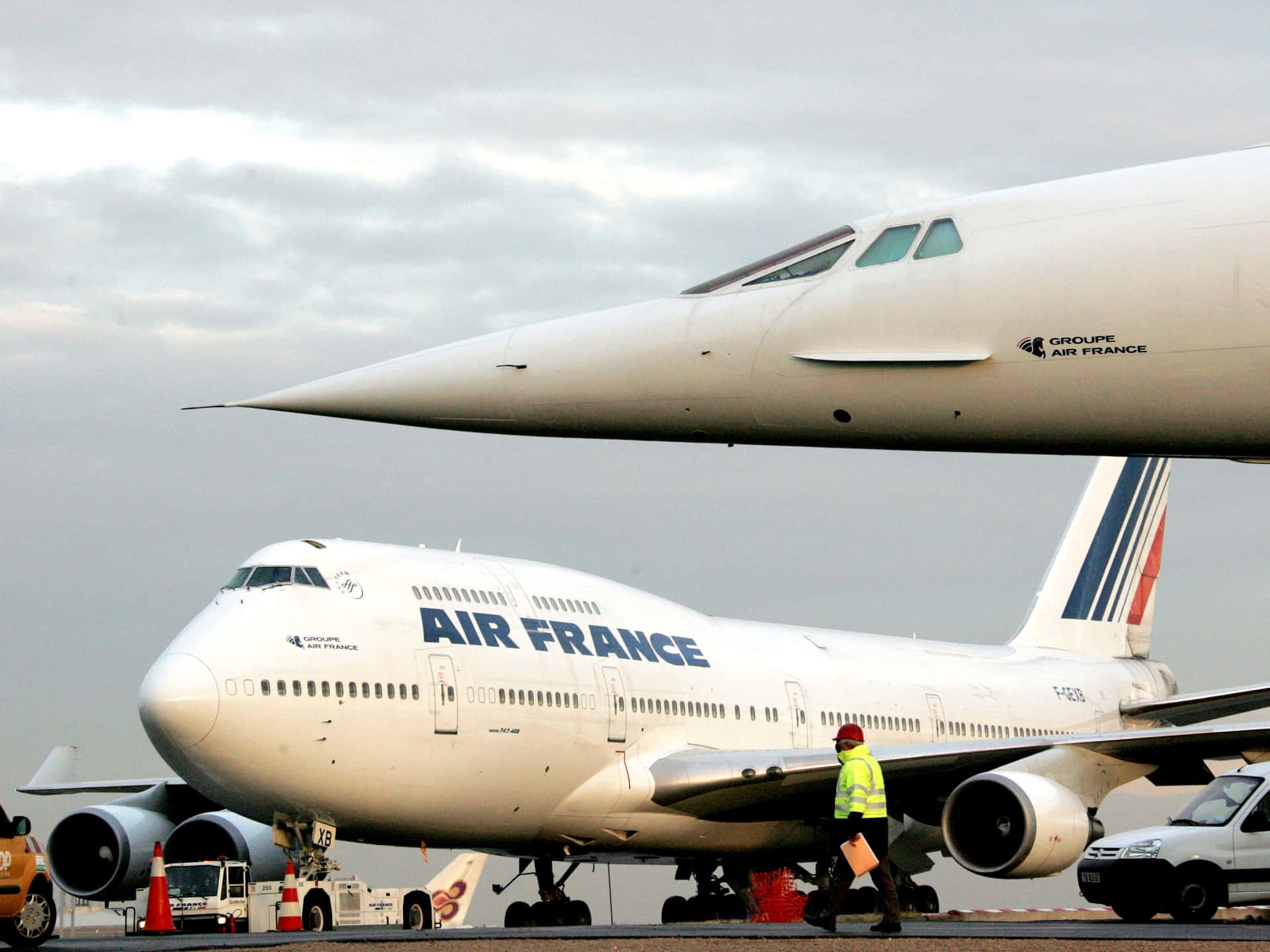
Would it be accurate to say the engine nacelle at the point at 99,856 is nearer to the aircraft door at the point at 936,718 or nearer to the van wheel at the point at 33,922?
the van wheel at the point at 33,922

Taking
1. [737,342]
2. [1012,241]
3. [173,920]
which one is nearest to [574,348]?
[737,342]

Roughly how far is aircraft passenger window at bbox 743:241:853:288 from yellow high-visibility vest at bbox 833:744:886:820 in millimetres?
5147

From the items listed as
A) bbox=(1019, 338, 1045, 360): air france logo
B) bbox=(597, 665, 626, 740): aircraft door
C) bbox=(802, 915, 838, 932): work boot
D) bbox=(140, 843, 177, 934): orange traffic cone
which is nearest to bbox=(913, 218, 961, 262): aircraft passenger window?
bbox=(1019, 338, 1045, 360): air france logo

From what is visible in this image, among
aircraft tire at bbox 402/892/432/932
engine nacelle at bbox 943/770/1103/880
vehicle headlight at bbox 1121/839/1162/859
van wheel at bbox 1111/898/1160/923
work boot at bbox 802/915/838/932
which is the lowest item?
van wheel at bbox 1111/898/1160/923

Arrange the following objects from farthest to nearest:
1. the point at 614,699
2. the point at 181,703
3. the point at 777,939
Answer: the point at 614,699 → the point at 181,703 → the point at 777,939

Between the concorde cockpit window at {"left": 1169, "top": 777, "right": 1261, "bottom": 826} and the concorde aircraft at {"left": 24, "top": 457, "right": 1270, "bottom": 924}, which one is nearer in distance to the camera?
the concorde cockpit window at {"left": 1169, "top": 777, "right": 1261, "bottom": 826}

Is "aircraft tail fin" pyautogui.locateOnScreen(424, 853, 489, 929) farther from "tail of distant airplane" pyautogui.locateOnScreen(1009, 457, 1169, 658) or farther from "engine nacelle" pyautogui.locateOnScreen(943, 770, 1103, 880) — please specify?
"engine nacelle" pyautogui.locateOnScreen(943, 770, 1103, 880)

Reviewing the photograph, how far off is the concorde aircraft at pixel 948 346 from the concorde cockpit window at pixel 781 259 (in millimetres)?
11

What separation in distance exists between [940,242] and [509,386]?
172cm

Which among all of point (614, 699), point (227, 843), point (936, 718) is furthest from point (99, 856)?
point (936, 718)

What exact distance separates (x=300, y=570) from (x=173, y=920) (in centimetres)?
357

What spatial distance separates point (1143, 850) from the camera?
14.7 meters

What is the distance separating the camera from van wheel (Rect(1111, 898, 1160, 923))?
14.8m

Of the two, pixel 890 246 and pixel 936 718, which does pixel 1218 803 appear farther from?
pixel 890 246
